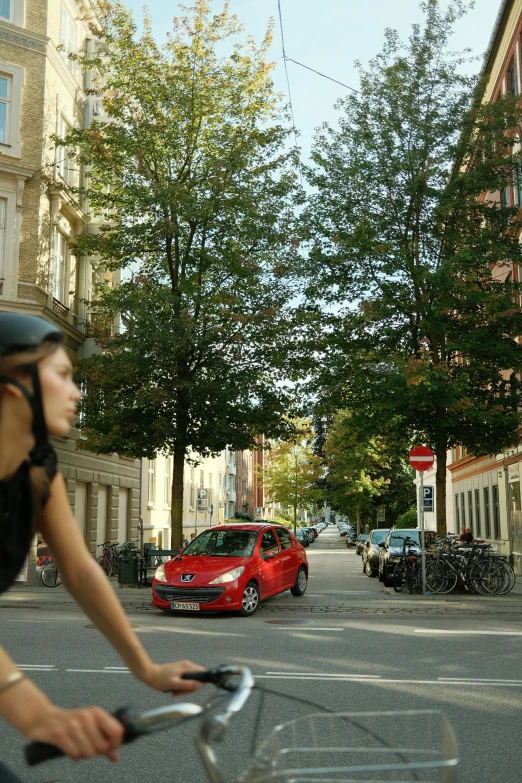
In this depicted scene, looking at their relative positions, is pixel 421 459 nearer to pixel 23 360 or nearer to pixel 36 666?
pixel 36 666

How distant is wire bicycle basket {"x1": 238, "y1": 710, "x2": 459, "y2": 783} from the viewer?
5.69 ft

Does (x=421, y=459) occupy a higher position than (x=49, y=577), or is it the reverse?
(x=421, y=459)

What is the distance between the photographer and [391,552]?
79.4ft

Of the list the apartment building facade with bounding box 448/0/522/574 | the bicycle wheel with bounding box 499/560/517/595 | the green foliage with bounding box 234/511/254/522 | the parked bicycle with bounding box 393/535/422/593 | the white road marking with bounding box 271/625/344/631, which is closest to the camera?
the white road marking with bounding box 271/625/344/631

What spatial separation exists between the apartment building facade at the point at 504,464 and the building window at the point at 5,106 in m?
13.4

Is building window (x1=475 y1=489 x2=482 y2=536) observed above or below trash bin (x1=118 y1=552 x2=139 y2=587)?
above

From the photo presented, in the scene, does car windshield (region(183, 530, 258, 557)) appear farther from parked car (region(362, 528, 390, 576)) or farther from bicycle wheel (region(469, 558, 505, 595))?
parked car (region(362, 528, 390, 576))

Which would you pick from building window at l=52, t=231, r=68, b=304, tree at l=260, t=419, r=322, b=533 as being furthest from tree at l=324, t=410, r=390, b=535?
building window at l=52, t=231, r=68, b=304

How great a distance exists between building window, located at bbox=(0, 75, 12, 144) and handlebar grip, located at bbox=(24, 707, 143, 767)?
82.1 feet

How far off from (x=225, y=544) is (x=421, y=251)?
1064 cm

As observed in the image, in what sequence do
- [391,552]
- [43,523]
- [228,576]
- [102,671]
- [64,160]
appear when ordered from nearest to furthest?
[43,523]
[102,671]
[228,576]
[391,552]
[64,160]

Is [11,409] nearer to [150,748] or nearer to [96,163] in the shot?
[150,748]

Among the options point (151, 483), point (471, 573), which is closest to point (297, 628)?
point (471, 573)

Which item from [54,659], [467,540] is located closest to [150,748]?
[54,659]
